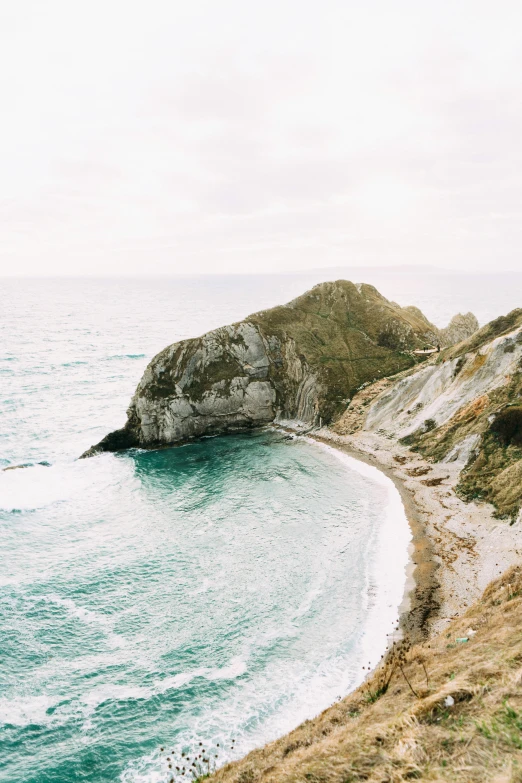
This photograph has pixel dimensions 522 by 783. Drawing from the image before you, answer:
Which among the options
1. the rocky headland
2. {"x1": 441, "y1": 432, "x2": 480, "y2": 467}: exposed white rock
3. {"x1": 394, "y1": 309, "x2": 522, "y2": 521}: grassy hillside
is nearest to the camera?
the rocky headland

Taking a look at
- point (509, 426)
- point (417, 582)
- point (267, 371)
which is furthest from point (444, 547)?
point (267, 371)

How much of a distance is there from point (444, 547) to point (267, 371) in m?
48.1

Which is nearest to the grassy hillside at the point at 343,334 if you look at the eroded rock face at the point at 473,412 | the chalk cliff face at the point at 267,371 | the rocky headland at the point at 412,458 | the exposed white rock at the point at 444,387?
the chalk cliff face at the point at 267,371

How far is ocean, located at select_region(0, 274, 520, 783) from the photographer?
25.5 m

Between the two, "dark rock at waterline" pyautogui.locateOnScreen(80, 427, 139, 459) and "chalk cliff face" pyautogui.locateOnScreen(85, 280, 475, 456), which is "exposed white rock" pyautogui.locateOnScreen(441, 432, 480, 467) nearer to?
"chalk cliff face" pyautogui.locateOnScreen(85, 280, 475, 456)

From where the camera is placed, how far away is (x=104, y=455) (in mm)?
71000

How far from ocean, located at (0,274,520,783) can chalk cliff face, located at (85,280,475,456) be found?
7.64m

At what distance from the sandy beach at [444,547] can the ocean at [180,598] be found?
1740mm

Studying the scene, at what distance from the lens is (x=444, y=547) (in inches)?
1577

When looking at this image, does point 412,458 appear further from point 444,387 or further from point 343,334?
point 343,334

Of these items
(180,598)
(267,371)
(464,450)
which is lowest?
(180,598)

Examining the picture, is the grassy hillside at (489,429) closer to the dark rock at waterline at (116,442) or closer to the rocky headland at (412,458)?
the rocky headland at (412,458)

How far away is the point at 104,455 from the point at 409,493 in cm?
4707

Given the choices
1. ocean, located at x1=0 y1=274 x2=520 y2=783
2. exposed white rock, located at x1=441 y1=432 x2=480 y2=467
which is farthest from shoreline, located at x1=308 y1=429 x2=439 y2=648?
exposed white rock, located at x1=441 y1=432 x2=480 y2=467
